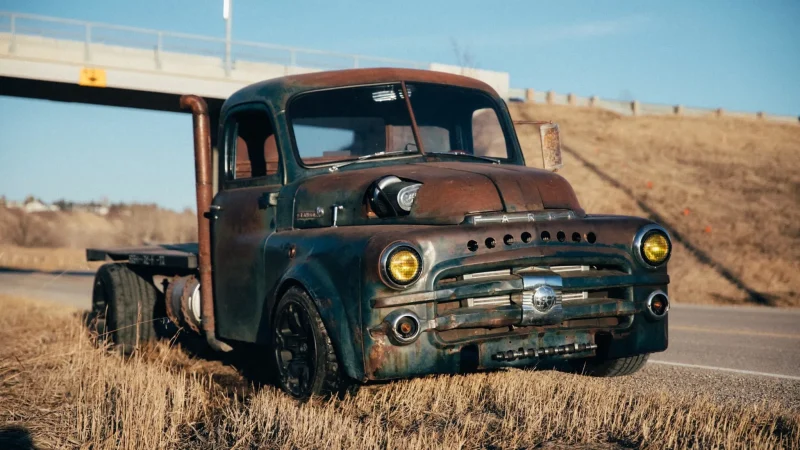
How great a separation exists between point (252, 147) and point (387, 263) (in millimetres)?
2367

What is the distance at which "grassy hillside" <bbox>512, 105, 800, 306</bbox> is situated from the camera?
23.0m

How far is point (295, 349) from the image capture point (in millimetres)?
6031

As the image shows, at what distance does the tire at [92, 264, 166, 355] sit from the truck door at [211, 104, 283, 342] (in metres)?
1.76

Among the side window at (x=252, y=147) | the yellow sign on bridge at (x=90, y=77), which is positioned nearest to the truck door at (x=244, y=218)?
the side window at (x=252, y=147)

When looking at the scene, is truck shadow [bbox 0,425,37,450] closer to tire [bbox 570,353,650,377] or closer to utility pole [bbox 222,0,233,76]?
tire [bbox 570,353,650,377]

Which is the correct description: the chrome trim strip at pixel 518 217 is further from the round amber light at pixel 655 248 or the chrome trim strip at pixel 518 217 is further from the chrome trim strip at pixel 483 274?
the round amber light at pixel 655 248

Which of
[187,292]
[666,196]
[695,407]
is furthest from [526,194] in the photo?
[666,196]

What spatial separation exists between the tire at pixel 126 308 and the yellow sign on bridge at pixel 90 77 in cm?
2146

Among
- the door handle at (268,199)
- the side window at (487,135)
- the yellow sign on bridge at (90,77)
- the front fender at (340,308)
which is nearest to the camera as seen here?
the front fender at (340,308)

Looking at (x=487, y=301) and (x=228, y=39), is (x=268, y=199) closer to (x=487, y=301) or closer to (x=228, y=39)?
(x=487, y=301)

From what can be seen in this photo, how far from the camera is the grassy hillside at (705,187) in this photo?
23016mm

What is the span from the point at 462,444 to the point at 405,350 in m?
0.86

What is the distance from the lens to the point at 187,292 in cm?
798

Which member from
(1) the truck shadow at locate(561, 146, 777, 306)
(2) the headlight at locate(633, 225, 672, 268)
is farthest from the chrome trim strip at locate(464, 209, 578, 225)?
(1) the truck shadow at locate(561, 146, 777, 306)
